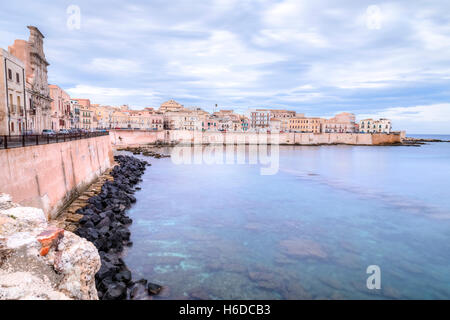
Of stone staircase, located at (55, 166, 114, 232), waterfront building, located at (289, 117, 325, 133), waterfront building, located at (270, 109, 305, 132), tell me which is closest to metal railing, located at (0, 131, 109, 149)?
stone staircase, located at (55, 166, 114, 232)

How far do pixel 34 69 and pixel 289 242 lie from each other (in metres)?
34.2

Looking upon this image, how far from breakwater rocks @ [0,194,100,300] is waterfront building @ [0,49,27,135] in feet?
57.5

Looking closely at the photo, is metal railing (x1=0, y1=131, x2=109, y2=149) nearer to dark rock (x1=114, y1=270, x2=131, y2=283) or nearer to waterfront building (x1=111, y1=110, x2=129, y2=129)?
dark rock (x1=114, y1=270, x2=131, y2=283)

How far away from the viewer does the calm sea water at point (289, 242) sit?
9.30 meters

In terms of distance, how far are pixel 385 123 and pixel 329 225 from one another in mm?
130547

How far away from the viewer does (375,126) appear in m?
130

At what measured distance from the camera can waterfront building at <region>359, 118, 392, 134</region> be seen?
126812mm

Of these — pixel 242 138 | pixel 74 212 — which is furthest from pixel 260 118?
pixel 74 212

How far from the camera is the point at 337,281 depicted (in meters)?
9.59

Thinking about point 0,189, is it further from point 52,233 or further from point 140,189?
point 140,189

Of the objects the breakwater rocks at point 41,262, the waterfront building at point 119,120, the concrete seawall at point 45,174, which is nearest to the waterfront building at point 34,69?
the concrete seawall at point 45,174

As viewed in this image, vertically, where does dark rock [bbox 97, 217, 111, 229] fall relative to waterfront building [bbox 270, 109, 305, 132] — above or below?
below

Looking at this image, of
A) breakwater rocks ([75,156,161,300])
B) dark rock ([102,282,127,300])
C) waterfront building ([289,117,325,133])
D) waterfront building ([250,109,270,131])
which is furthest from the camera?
waterfront building ([250,109,270,131])
